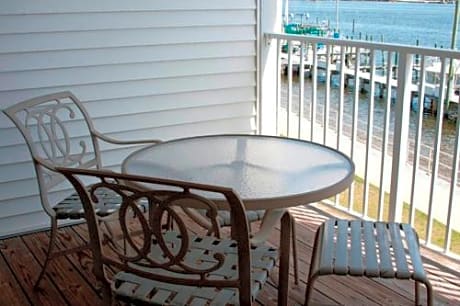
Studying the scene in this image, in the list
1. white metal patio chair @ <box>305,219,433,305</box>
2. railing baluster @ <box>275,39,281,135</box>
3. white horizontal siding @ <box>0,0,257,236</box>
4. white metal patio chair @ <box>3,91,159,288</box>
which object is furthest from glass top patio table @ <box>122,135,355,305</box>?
railing baluster @ <box>275,39,281,135</box>

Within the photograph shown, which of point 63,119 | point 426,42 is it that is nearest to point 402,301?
point 63,119

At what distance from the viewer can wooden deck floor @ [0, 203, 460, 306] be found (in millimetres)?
2445

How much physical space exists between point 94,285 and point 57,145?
782 mm

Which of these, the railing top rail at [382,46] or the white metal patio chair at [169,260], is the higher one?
the railing top rail at [382,46]

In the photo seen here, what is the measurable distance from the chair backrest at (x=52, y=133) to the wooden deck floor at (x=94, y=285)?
1.39 feet

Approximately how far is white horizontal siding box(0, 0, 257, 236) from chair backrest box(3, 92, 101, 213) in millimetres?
123

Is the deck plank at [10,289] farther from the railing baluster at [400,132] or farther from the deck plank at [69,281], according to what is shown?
the railing baluster at [400,132]

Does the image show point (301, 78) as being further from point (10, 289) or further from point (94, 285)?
point (10, 289)

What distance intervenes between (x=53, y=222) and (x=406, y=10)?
1503cm

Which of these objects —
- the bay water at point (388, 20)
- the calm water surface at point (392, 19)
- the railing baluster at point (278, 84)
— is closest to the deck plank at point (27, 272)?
the railing baluster at point (278, 84)

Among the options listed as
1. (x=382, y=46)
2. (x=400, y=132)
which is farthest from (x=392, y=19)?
(x=400, y=132)

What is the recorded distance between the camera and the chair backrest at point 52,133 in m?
2.44

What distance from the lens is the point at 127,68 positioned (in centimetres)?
334

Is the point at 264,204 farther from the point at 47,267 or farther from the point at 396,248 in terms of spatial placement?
the point at 47,267
